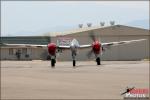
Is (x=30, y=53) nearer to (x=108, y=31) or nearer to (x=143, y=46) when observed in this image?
(x=108, y=31)

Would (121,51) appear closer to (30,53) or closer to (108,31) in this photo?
(108,31)

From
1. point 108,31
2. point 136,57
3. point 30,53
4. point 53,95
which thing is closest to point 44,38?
point 30,53

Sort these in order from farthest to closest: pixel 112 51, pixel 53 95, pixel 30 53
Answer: pixel 30 53 < pixel 112 51 < pixel 53 95

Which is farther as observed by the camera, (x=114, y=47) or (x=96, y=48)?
(x=114, y=47)

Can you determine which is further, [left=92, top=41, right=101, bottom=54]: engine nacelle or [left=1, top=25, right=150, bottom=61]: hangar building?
[left=1, top=25, right=150, bottom=61]: hangar building

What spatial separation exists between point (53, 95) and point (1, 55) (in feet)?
238

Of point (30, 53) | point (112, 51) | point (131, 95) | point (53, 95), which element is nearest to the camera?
point (131, 95)

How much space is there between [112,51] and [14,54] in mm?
20118

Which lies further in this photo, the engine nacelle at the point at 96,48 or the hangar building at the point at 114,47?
the hangar building at the point at 114,47

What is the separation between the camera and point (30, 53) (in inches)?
3447

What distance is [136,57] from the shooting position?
3243 inches

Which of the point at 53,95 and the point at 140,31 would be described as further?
the point at 140,31

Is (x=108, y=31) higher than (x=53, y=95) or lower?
higher

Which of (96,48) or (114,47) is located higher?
(114,47)
